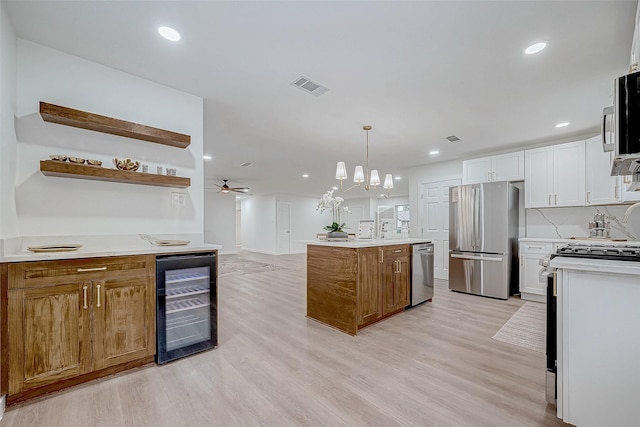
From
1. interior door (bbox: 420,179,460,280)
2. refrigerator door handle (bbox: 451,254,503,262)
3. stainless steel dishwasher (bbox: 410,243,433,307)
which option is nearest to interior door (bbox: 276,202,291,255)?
interior door (bbox: 420,179,460,280)

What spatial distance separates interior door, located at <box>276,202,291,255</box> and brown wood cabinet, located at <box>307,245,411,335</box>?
8041 millimetres

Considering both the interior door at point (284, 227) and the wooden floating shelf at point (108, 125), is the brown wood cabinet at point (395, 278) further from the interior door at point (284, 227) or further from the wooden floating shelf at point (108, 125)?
the interior door at point (284, 227)

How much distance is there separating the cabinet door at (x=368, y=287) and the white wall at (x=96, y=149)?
187cm

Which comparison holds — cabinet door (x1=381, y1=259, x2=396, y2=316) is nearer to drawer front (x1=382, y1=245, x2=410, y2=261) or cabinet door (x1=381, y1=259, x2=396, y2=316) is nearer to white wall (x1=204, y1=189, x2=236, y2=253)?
drawer front (x1=382, y1=245, x2=410, y2=261)

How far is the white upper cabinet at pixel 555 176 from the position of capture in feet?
13.6

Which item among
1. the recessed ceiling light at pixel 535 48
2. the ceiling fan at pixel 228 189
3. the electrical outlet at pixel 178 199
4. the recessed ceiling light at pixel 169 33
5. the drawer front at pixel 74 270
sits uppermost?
the recessed ceiling light at pixel 169 33

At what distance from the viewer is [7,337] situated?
175 centimetres

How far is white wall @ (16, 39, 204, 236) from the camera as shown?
221 cm

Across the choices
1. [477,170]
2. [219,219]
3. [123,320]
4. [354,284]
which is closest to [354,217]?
[219,219]

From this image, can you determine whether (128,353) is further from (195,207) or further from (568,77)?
→ (568,77)

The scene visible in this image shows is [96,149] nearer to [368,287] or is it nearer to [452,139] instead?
[368,287]

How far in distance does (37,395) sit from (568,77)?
16.8 feet

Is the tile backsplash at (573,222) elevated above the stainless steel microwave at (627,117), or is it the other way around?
the stainless steel microwave at (627,117)

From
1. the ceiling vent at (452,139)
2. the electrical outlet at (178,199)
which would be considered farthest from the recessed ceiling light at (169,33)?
the ceiling vent at (452,139)
